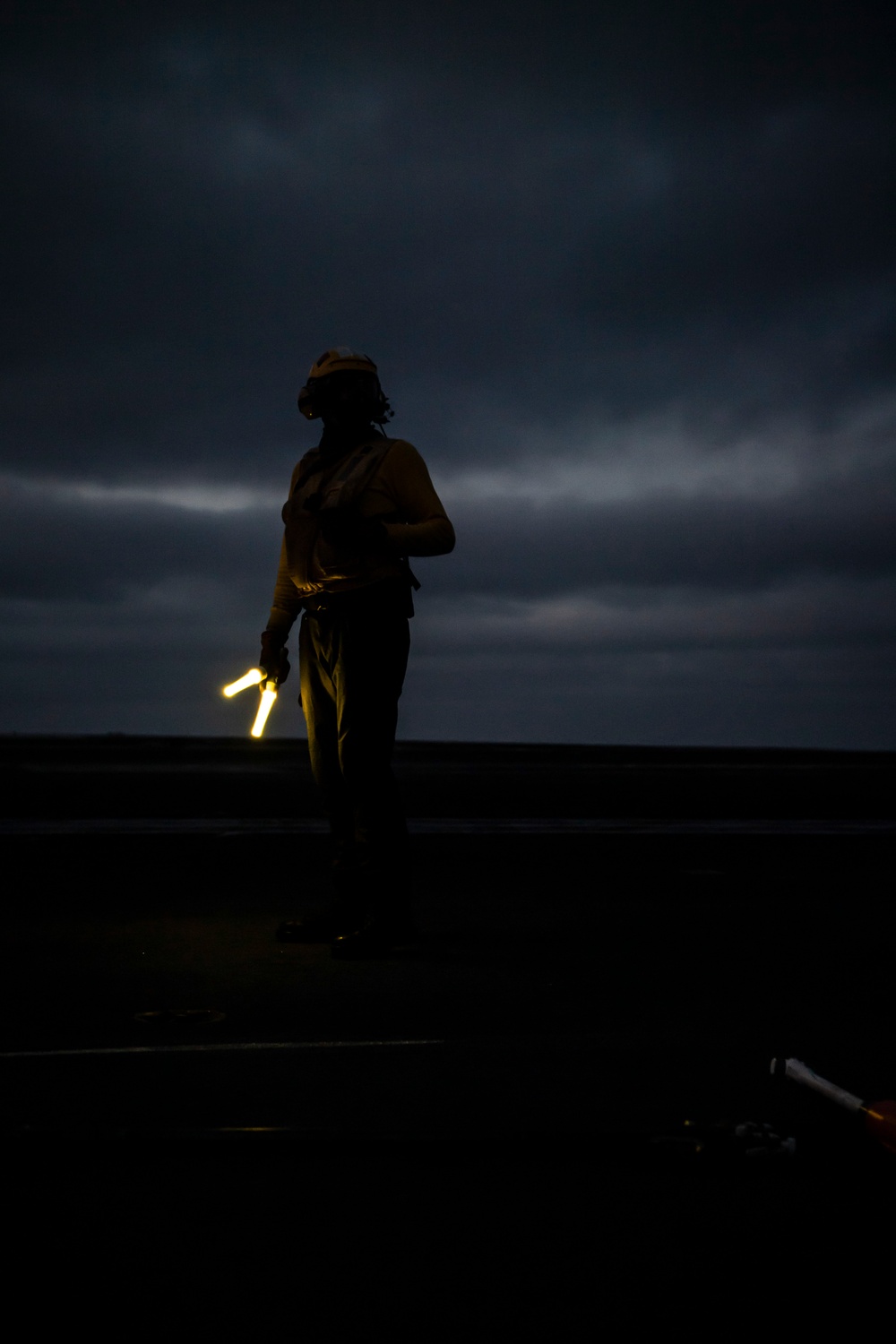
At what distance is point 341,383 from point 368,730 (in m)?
1.42

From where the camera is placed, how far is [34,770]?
2275 centimetres

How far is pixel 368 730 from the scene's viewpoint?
476 centimetres

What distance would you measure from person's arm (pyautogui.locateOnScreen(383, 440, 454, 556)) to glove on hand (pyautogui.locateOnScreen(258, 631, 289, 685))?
0.81 metres

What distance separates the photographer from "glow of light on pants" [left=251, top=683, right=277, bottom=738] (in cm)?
497

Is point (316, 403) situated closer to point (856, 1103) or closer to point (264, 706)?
point (264, 706)

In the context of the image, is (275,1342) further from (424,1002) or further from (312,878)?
(312,878)

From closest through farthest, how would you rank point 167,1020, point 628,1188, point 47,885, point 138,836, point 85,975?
point 628,1188
point 167,1020
point 85,975
point 47,885
point 138,836

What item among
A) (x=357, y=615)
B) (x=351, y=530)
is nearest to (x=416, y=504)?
(x=351, y=530)

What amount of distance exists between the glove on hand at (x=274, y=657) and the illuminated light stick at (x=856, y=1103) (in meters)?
3.00

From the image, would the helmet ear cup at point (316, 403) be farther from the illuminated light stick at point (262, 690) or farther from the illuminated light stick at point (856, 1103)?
the illuminated light stick at point (856, 1103)

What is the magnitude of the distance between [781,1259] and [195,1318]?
86 cm

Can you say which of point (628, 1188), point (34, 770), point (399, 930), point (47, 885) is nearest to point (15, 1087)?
point (628, 1188)

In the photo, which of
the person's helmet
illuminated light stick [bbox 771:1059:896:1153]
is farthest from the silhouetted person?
illuminated light stick [bbox 771:1059:896:1153]

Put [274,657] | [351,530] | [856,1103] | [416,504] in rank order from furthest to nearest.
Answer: [274,657] → [416,504] → [351,530] → [856,1103]
